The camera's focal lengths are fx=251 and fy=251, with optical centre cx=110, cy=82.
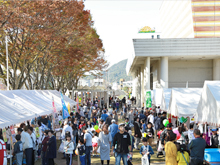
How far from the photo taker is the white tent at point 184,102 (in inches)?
424

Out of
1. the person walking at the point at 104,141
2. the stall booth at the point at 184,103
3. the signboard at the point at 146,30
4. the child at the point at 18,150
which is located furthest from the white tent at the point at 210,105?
the signboard at the point at 146,30

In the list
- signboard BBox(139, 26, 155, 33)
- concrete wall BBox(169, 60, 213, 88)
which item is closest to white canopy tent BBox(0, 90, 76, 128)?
concrete wall BBox(169, 60, 213, 88)

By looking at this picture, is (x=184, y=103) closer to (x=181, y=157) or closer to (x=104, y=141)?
(x=104, y=141)

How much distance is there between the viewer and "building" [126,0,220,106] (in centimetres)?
3125

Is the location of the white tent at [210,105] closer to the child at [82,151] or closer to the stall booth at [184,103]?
the stall booth at [184,103]

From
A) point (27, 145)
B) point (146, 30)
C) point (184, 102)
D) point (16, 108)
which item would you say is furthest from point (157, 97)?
point (146, 30)

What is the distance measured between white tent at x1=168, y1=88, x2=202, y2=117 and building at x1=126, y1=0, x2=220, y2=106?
19.6m

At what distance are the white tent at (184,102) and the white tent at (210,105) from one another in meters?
2.09

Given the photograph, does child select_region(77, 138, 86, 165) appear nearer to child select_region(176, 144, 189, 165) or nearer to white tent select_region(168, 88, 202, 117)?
child select_region(176, 144, 189, 165)

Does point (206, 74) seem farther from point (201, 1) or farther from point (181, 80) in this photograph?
point (201, 1)

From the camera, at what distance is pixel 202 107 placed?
838 centimetres

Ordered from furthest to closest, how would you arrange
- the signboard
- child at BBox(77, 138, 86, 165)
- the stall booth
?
Result: the signboard → the stall booth → child at BBox(77, 138, 86, 165)

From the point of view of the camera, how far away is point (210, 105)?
7730 mm

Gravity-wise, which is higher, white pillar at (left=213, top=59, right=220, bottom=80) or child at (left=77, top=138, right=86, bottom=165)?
white pillar at (left=213, top=59, right=220, bottom=80)
